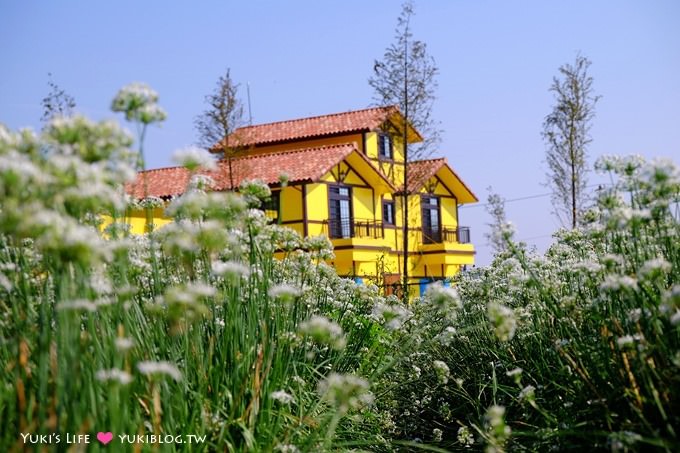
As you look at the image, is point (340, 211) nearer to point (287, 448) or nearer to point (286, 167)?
point (286, 167)

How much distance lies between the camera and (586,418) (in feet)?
11.7

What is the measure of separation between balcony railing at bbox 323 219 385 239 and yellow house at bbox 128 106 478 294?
0.13 feet

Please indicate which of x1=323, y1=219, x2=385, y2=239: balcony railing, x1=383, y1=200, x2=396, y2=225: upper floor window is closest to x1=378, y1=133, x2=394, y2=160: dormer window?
x1=383, y1=200, x2=396, y2=225: upper floor window

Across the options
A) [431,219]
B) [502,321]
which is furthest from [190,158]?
[431,219]

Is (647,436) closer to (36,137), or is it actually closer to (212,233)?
(212,233)

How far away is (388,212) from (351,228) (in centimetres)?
404

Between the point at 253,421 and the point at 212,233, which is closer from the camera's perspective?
the point at 212,233

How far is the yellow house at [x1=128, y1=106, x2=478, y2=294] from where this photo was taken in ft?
90.3

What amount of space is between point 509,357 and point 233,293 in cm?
221

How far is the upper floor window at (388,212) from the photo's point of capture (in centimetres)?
3419

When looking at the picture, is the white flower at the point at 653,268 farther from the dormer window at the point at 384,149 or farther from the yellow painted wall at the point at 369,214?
the dormer window at the point at 384,149

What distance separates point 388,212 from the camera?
3444 centimetres

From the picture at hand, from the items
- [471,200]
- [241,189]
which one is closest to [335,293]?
[241,189]

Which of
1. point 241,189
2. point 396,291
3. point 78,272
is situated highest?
point 241,189
